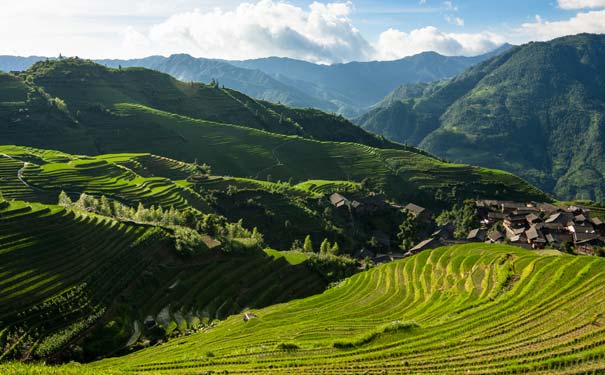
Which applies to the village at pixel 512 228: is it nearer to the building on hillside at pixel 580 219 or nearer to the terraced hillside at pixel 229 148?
the building on hillside at pixel 580 219

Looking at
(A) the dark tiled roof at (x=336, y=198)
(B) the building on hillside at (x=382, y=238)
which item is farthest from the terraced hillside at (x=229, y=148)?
(B) the building on hillside at (x=382, y=238)

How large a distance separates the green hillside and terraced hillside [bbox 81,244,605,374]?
0.26 feet

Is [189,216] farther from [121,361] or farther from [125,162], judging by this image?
[125,162]

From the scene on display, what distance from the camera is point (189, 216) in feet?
257

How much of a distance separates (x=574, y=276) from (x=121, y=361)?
42498 millimetres

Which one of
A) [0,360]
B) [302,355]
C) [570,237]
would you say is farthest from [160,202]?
[570,237]

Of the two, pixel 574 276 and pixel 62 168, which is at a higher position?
pixel 62 168

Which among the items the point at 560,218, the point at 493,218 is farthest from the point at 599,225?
the point at 493,218

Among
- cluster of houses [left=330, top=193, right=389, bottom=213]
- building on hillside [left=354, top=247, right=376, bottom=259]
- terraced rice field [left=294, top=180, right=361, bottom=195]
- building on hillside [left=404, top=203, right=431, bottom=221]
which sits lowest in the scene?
building on hillside [left=354, top=247, right=376, bottom=259]

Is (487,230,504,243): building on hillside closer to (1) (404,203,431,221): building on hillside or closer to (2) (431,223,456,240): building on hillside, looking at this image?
(2) (431,223,456,240): building on hillside

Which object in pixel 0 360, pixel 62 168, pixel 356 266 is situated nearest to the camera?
pixel 0 360

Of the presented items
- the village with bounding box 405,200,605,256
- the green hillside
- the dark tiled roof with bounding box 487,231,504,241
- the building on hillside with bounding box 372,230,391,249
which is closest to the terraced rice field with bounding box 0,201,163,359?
the green hillside

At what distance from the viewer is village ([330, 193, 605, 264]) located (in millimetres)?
103188

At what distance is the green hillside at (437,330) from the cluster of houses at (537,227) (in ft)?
199
